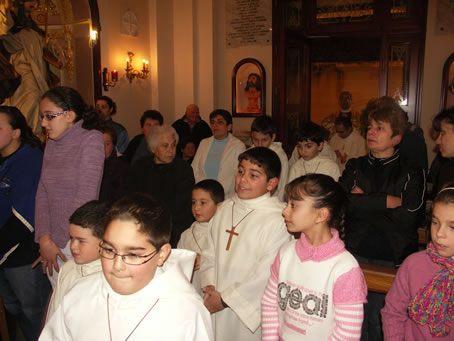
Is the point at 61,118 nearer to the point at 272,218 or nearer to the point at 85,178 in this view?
the point at 85,178

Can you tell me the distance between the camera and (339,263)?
1.83m

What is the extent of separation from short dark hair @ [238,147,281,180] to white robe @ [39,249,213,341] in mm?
1023

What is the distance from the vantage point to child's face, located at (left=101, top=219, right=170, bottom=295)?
148 cm

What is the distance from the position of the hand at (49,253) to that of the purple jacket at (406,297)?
189 centimetres

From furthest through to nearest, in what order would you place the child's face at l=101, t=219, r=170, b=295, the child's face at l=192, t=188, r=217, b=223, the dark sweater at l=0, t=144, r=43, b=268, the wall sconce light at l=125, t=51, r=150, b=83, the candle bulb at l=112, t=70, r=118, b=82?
the wall sconce light at l=125, t=51, r=150, b=83, the candle bulb at l=112, t=70, r=118, b=82, the child's face at l=192, t=188, r=217, b=223, the dark sweater at l=0, t=144, r=43, b=268, the child's face at l=101, t=219, r=170, b=295

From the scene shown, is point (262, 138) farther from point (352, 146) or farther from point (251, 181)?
point (352, 146)

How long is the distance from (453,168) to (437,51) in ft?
18.3

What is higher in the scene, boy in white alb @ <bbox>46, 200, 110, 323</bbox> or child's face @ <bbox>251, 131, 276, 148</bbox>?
child's face @ <bbox>251, 131, 276, 148</bbox>

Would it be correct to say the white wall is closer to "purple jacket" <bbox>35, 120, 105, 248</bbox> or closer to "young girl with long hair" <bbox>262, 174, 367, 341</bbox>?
"purple jacket" <bbox>35, 120, 105, 248</bbox>

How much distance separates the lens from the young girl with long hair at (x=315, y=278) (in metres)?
1.78

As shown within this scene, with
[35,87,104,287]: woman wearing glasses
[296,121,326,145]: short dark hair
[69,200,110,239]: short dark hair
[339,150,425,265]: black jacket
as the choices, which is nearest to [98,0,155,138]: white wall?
[296,121,326,145]: short dark hair

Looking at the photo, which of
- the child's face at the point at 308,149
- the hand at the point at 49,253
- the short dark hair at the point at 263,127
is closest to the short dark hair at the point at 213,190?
the hand at the point at 49,253

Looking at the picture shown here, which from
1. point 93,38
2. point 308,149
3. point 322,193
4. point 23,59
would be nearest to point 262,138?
point 308,149

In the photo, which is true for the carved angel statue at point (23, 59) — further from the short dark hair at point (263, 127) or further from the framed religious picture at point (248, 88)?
the framed religious picture at point (248, 88)
